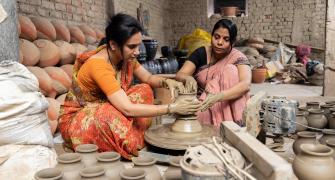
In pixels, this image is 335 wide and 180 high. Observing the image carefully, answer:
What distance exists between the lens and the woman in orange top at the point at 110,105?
257 centimetres

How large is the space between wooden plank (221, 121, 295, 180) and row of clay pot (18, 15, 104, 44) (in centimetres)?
292

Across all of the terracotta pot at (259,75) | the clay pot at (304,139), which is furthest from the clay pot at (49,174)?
the terracotta pot at (259,75)

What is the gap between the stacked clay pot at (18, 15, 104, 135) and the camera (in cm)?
382

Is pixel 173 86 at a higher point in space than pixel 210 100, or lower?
higher

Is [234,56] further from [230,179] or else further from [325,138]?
[230,179]

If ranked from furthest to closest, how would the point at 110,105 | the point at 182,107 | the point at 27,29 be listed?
the point at 27,29 < the point at 110,105 < the point at 182,107

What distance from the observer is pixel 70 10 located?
563cm

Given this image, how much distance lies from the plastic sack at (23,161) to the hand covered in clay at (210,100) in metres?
1.22

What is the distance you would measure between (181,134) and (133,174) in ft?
2.76

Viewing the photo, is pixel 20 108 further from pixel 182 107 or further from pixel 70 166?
pixel 182 107

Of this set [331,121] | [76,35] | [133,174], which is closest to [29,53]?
[76,35]

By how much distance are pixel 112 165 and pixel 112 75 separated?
86cm

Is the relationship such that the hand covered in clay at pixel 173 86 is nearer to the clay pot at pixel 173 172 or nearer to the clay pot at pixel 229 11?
the clay pot at pixel 173 172

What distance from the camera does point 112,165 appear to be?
6.28ft
